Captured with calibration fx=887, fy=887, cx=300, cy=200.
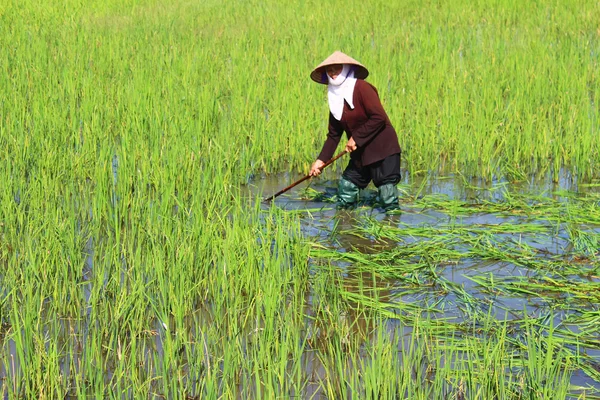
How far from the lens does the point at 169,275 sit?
3.52 metres

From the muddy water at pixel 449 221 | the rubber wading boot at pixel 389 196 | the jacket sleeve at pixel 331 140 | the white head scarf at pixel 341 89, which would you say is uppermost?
the white head scarf at pixel 341 89

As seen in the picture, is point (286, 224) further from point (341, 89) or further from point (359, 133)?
point (341, 89)

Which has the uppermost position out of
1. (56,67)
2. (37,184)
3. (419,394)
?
(56,67)

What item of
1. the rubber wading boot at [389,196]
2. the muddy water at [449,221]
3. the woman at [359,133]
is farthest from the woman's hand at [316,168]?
the rubber wading boot at [389,196]

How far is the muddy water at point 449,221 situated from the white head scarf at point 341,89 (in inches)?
23.6

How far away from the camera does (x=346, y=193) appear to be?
17.0 ft

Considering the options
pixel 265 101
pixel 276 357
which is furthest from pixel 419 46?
pixel 276 357

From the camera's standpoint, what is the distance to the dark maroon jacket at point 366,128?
16.2ft

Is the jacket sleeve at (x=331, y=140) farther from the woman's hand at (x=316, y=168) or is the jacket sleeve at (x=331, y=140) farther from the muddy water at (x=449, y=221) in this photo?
the muddy water at (x=449, y=221)

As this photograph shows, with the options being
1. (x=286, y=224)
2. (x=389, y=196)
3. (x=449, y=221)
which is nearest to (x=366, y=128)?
(x=389, y=196)

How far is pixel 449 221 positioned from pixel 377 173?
20.9 inches

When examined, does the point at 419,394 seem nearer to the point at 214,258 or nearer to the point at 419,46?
the point at 214,258

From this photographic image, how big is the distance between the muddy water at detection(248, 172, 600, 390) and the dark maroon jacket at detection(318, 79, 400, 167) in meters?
0.33

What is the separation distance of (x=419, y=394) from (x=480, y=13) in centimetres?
899
